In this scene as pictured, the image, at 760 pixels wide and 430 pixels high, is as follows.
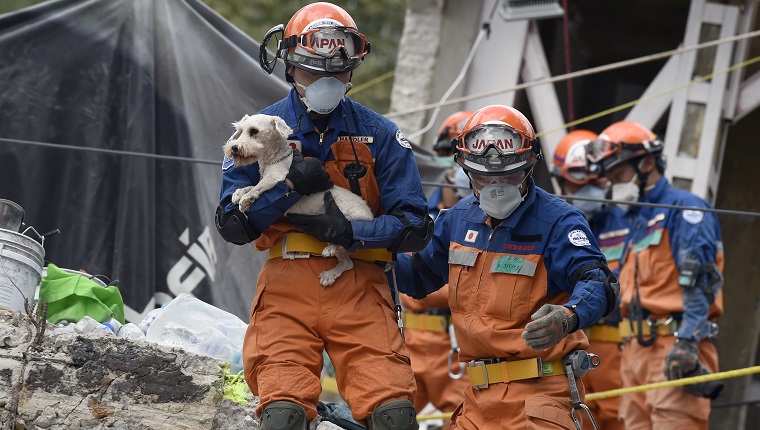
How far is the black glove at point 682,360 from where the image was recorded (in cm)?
778

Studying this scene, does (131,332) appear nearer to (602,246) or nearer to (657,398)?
(657,398)

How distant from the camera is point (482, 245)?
18.3 feet

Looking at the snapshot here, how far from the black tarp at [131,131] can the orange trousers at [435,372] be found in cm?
142

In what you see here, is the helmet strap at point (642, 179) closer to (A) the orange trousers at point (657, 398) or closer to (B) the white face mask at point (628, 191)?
(B) the white face mask at point (628, 191)

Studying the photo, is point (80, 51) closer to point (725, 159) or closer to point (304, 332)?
point (304, 332)

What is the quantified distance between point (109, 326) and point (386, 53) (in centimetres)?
1722

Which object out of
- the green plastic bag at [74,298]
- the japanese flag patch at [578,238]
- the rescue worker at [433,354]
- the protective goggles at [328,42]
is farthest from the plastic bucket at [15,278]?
the rescue worker at [433,354]

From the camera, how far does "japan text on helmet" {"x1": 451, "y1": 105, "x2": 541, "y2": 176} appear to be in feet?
18.0

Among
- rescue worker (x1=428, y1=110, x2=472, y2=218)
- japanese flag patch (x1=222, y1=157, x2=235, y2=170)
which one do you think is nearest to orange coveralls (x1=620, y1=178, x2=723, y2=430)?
rescue worker (x1=428, y1=110, x2=472, y2=218)

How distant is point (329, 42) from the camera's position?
17.5 feet

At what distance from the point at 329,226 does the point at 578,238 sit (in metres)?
1.08

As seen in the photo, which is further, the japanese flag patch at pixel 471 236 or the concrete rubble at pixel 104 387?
the concrete rubble at pixel 104 387

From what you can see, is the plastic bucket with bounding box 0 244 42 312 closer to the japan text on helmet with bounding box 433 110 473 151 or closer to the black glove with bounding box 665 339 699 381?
the black glove with bounding box 665 339 699 381

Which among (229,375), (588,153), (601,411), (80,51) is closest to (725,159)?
(588,153)
